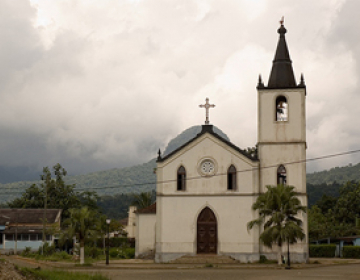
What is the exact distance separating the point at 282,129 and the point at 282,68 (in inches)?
173

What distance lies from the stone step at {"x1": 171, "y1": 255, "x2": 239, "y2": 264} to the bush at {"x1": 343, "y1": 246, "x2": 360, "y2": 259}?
1324 centimetres

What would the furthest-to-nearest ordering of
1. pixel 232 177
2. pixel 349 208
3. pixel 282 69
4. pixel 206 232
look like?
1. pixel 349 208
2. pixel 282 69
3. pixel 232 177
4. pixel 206 232

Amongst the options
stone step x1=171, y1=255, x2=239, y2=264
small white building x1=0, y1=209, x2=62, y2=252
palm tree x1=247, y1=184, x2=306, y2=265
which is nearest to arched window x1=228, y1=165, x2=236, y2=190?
palm tree x1=247, y1=184, x2=306, y2=265

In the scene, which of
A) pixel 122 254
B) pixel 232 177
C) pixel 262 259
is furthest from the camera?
pixel 122 254

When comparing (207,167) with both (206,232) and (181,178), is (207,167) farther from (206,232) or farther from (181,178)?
(206,232)

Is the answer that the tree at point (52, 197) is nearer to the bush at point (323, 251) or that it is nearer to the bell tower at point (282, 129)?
the bush at point (323, 251)

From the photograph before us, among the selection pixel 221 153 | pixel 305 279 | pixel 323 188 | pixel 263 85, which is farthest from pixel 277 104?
pixel 323 188

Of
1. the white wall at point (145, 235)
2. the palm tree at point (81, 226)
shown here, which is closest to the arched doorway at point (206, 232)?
the white wall at point (145, 235)

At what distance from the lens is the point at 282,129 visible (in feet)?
145

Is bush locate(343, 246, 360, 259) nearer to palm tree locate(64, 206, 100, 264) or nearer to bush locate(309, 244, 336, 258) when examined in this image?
bush locate(309, 244, 336, 258)

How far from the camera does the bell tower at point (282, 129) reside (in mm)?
43438

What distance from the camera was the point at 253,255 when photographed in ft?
141

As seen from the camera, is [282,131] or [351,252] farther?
[351,252]

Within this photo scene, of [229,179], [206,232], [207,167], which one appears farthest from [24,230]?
[229,179]
